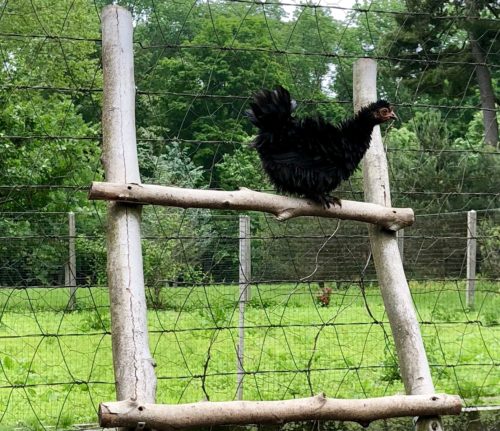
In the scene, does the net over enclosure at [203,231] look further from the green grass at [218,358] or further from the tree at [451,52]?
the tree at [451,52]

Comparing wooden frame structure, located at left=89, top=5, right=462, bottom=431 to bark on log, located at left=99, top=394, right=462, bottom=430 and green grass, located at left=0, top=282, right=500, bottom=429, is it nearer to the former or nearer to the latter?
bark on log, located at left=99, top=394, right=462, bottom=430

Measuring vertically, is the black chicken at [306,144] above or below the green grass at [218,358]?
above

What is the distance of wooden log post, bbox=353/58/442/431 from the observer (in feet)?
11.0

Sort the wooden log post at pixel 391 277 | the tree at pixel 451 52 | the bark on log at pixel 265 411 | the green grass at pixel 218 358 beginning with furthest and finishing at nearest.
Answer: the tree at pixel 451 52 < the green grass at pixel 218 358 < the wooden log post at pixel 391 277 < the bark on log at pixel 265 411

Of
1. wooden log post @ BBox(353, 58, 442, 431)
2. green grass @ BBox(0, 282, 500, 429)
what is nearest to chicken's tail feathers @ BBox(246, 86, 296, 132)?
wooden log post @ BBox(353, 58, 442, 431)

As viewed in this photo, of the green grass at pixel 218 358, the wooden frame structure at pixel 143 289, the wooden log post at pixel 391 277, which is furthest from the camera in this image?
the green grass at pixel 218 358

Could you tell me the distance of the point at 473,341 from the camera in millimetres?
7441

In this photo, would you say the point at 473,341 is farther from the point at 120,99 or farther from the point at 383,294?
the point at 120,99

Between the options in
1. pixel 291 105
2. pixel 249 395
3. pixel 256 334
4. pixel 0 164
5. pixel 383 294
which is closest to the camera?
pixel 291 105

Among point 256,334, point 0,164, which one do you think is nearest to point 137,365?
point 0,164

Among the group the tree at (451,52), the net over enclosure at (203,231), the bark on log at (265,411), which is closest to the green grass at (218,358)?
the net over enclosure at (203,231)

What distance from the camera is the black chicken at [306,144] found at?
325 cm

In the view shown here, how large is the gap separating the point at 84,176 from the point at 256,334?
2.23m

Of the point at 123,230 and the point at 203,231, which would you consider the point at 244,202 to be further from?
the point at 203,231
